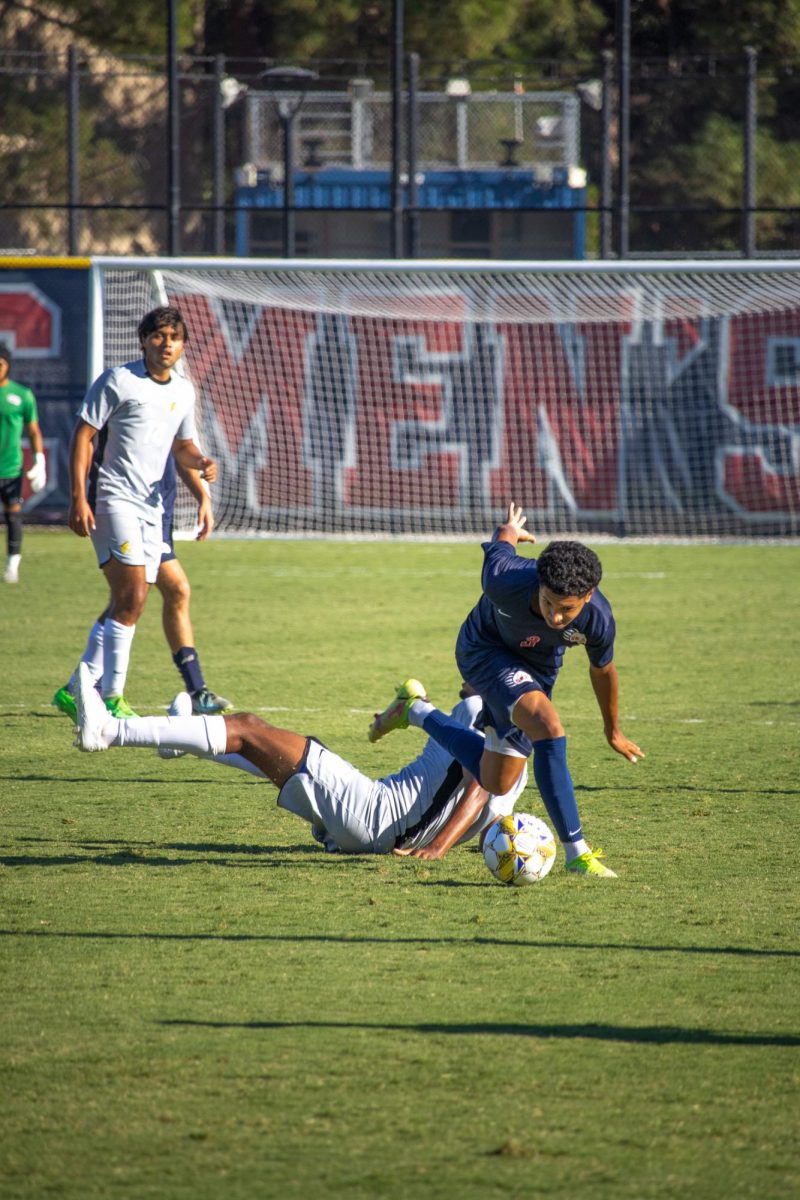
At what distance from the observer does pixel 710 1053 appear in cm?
374

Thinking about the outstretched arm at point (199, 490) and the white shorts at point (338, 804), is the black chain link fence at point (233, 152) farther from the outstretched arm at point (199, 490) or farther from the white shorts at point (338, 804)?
the white shorts at point (338, 804)

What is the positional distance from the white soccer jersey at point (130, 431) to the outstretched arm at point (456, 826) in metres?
2.75

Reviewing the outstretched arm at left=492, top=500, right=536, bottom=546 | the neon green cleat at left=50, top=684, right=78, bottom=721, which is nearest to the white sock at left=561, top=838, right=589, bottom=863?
the outstretched arm at left=492, top=500, right=536, bottom=546

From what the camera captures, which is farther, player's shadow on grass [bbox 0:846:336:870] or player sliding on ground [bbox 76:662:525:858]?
player's shadow on grass [bbox 0:846:336:870]

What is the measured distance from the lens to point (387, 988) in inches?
163

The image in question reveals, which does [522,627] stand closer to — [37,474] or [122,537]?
[122,537]

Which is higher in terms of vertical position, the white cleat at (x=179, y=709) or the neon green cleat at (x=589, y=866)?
the white cleat at (x=179, y=709)

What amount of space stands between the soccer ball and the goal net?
1253 cm

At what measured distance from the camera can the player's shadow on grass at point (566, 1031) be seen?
12.5ft

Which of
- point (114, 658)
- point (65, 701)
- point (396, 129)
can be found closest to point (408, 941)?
point (65, 701)

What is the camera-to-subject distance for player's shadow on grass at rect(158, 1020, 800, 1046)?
12.5 ft

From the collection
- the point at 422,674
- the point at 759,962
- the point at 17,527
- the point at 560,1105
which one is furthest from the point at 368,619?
the point at 560,1105

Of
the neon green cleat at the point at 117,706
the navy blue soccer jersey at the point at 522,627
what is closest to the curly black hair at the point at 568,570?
the navy blue soccer jersey at the point at 522,627

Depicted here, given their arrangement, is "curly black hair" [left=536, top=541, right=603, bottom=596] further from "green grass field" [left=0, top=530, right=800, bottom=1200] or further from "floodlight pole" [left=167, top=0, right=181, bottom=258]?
"floodlight pole" [left=167, top=0, right=181, bottom=258]
